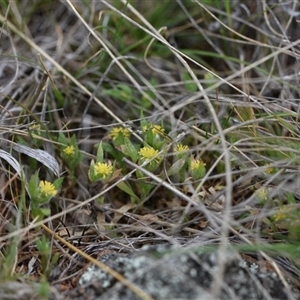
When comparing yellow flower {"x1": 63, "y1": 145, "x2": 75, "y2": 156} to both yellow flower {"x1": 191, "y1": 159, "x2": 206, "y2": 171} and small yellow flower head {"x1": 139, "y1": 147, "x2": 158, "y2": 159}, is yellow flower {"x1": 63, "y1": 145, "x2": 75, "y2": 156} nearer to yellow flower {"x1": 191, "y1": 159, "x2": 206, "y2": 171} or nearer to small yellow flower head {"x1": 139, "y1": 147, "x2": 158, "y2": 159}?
small yellow flower head {"x1": 139, "y1": 147, "x2": 158, "y2": 159}

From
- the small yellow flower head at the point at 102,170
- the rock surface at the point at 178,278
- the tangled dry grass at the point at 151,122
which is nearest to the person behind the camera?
the rock surface at the point at 178,278

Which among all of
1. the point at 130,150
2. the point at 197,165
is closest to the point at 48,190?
the point at 130,150

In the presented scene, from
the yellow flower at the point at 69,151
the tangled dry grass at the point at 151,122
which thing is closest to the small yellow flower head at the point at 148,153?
the tangled dry grass at the point at 151,122

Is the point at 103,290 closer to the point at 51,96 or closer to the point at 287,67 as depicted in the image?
the point at 51,96

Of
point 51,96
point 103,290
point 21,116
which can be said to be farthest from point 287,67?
point 103,290

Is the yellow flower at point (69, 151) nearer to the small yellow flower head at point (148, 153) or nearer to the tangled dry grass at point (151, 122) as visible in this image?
the tangled dry grass at point (151, 122)

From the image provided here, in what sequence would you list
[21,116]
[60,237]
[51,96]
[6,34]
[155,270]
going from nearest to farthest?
1. [155,270]
2. [60,237]
3. [21,116]
4. [51,96]
5. [6,34]

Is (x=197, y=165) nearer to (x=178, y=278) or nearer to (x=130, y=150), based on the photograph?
(x=130, y=150)

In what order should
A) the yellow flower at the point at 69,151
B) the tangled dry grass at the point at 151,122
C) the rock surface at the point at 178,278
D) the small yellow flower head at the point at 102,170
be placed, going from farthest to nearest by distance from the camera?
the yellow flower at the point at 69,151, the small yellow flower head at the point at 102,170, the tangled dry grass at the point at 151,122, the rock surface at the point at 178,278
